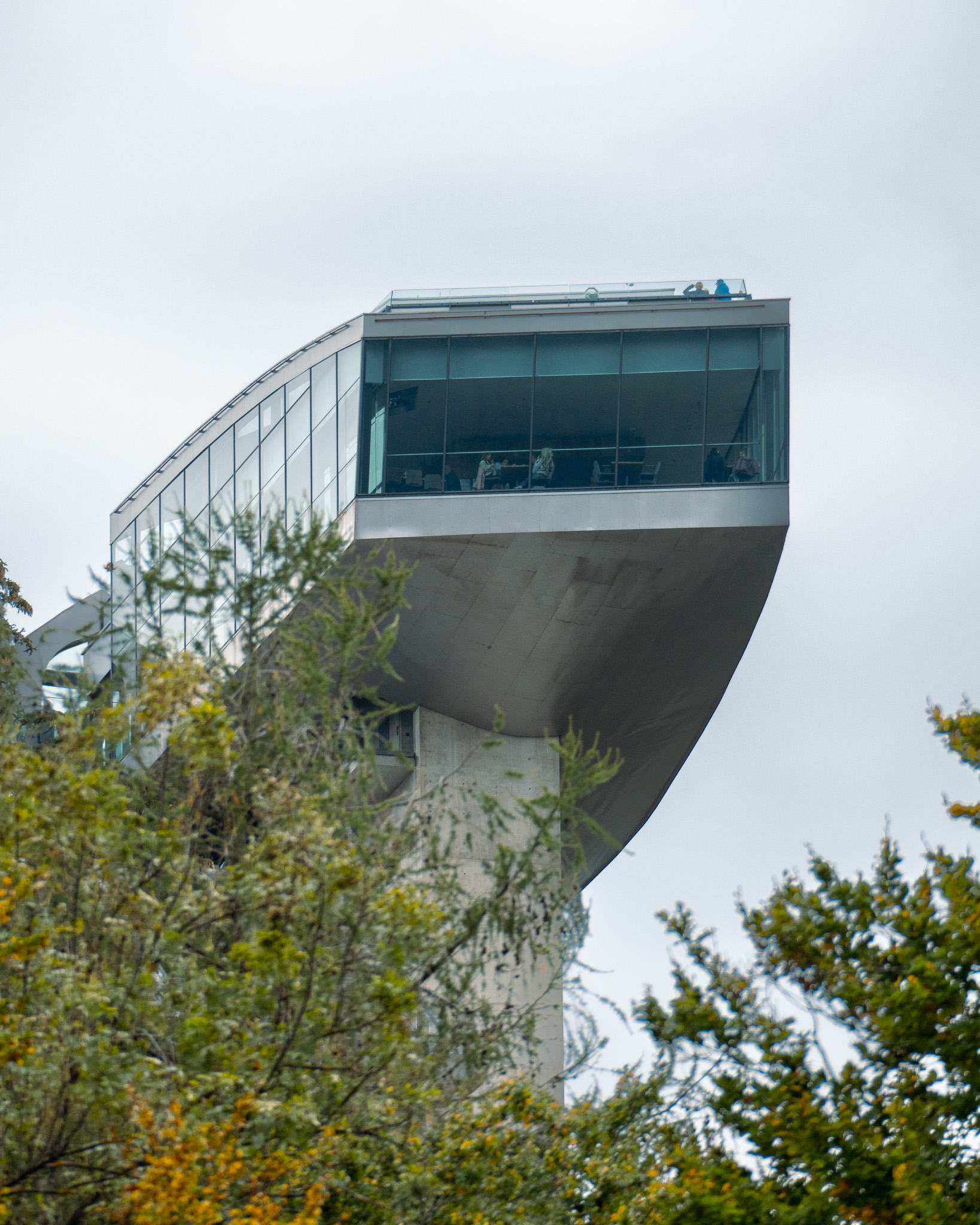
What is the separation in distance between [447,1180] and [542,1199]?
1.26 m

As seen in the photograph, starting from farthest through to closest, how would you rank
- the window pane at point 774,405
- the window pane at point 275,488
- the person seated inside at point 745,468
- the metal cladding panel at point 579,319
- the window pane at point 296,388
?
1. the window pane at point 275,488
2. the window pane at point 296,388
3. the metal cladding panel at point 579,319
4. the person seated inside at point 745,468
5. the window pane at point 774,405

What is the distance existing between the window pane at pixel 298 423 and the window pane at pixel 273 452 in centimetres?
16

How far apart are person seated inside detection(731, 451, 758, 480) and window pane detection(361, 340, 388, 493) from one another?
6485mm

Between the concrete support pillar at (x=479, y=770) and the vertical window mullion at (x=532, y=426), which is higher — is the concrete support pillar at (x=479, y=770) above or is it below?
below

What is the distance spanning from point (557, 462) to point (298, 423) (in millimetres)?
5656

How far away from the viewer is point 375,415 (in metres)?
28.7

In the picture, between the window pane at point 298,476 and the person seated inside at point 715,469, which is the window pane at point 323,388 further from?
the person seated inside at point 715,469

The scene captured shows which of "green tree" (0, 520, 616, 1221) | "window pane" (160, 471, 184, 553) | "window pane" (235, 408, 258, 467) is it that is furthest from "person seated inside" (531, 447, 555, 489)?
"green tree" (0, 520, 616, 1221)

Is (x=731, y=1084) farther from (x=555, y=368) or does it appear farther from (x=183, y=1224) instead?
(x=555, y=368)

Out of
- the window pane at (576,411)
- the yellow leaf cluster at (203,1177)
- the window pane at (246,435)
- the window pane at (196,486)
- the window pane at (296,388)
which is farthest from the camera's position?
the window pane at (196,486)

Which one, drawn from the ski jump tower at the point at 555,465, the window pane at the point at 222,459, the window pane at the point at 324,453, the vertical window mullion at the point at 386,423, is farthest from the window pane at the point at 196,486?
the vertical window mullion at the point at 386,423

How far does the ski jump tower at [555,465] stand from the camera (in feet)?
91.9

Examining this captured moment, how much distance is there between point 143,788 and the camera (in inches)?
483

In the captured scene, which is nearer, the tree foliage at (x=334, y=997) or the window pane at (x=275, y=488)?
the tree foliage at (x=334, y=997)
